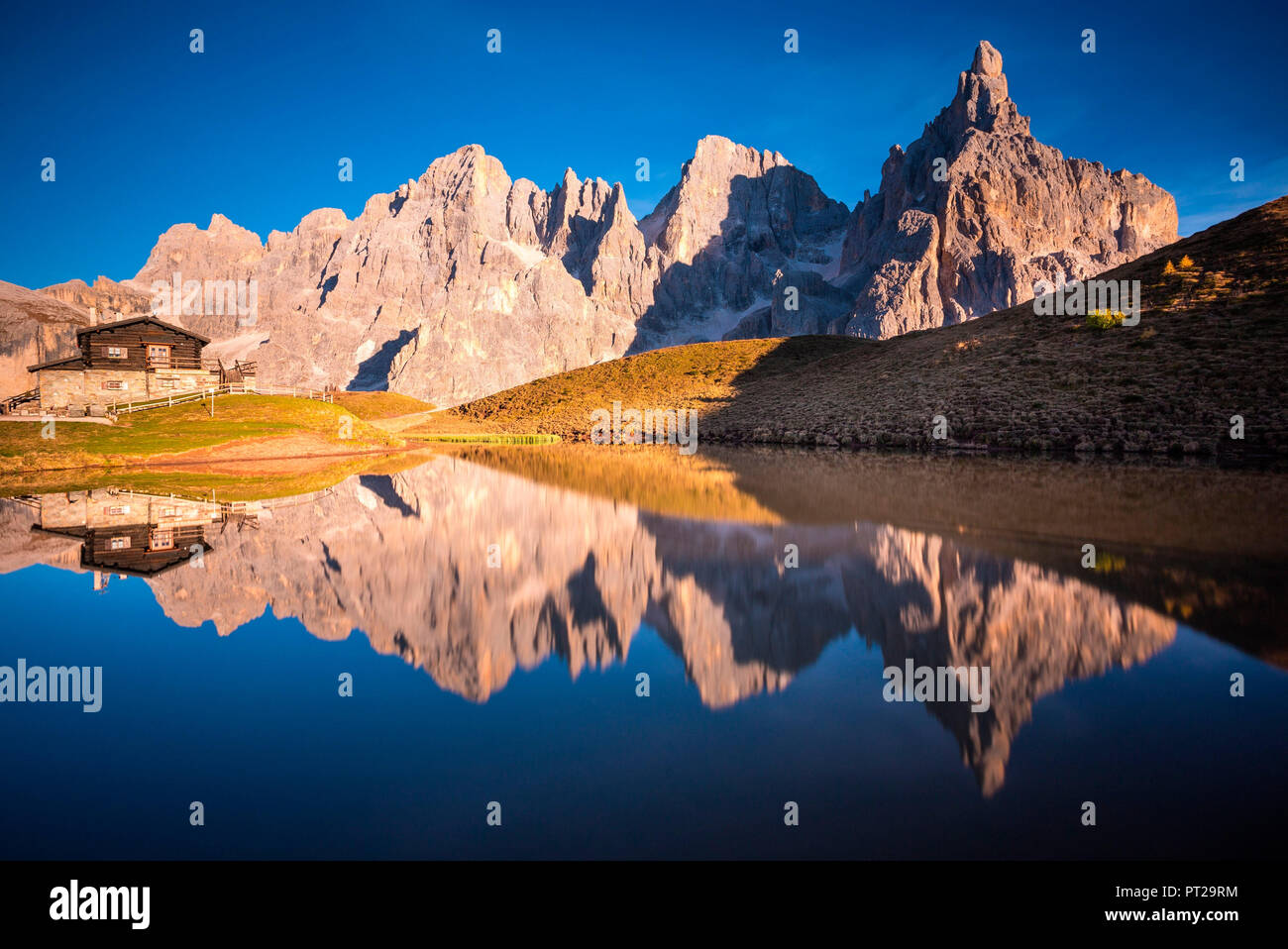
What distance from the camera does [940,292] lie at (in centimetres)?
17112

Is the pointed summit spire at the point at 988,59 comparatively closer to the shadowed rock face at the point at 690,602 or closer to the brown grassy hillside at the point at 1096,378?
the brown grassy hillside at the point at 1096,378

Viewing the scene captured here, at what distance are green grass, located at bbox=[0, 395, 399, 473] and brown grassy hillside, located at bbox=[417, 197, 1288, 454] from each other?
34.1m

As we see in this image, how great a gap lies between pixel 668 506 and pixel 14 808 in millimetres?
14137

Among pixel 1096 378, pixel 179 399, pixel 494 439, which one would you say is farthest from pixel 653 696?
pixel 494 439

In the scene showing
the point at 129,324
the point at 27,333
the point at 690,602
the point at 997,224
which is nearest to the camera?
the point at 690,602

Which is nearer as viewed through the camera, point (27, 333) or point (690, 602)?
point (690, 602)

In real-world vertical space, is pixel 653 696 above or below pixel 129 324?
below

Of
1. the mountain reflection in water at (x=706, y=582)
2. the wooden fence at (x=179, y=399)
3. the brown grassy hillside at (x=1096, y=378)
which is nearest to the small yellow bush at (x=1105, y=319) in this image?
the brown grassy hillside at (x=1096, y=378)

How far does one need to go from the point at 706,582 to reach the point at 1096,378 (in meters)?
38.8

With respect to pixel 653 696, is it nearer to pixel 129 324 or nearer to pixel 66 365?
pixel 129 324

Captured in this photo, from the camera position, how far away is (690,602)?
8.00m

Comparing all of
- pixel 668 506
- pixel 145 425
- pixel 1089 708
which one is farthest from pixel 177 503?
pixel 145 425

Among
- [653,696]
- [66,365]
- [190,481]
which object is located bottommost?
[653,696]

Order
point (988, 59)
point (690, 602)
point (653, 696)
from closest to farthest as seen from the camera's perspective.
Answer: point (653, 696) → point (690, 602) → point (988, 59)
